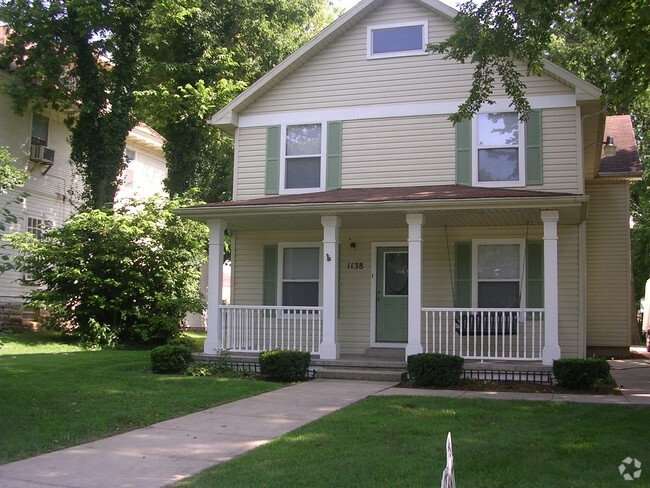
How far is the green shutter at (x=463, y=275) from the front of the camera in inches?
500

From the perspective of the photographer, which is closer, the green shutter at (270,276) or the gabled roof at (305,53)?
the gabled roof at (305,53)

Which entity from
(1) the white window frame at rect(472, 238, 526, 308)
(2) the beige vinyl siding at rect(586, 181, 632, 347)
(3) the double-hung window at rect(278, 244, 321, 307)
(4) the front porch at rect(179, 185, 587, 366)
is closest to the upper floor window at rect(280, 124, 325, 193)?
(4) the front porch at rect(179, 185, 587, 366)

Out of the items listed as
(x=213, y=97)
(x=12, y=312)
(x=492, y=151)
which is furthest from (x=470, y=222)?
(x=12, y=312)

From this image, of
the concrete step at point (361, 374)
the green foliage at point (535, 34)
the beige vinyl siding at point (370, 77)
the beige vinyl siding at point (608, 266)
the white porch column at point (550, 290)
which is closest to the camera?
the green foliage at point (535, 34)

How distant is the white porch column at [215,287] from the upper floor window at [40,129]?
11331 mm

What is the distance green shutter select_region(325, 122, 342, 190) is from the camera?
13.7 m

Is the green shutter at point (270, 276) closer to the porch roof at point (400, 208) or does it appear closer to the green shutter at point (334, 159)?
the porch roof at point (400, 208)

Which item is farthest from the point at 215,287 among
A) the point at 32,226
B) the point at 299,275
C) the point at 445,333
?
the point at 32,226

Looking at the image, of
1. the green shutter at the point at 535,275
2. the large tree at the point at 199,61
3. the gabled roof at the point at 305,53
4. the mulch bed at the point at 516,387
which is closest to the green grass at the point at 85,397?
the mulch bed at the point at 516,387

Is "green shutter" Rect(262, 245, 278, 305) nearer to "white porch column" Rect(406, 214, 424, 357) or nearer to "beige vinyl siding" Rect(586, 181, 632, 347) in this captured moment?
"white porch column" Rect(406, 214, 424, 357)

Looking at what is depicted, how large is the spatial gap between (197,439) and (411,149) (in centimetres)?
835

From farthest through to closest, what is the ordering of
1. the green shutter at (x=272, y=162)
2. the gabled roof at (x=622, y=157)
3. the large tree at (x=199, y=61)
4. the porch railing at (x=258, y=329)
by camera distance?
the large tree at (x=199, y=61), the gabled roof at (x=622, y=157), the green shutter at (x=272, y=162), the porch railing at (x=258, y=329)

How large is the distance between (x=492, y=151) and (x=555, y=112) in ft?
4.60

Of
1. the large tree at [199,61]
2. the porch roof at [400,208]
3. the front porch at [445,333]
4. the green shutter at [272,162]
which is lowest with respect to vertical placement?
the front porch at [445,333]
